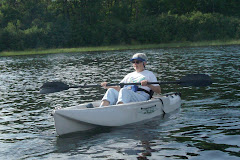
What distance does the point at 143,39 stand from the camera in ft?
211

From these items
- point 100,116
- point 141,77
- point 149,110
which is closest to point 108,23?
point 141,77

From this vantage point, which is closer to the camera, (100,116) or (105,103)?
(100,116)

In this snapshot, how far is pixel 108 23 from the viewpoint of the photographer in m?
69.6

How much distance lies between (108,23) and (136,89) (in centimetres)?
6014

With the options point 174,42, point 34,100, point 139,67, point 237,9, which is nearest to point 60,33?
point 174,42

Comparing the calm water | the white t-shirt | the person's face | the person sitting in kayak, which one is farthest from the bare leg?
the person's face

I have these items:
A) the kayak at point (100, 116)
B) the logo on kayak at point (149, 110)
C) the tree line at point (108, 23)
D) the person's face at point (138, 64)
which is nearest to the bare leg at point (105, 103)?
the kayak at point (100, 116)

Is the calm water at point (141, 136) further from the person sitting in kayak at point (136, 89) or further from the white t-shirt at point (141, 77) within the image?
the white t-shirt at point (141, 77)

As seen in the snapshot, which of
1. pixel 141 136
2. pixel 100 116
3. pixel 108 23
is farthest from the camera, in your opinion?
pixel 108 23

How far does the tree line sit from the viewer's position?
2441 inches

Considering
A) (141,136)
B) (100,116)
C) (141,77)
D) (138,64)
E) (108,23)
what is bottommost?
(141,136)

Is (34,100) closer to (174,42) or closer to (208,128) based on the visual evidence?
(208,128)

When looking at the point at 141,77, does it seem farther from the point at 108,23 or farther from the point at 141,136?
the point at 108,23

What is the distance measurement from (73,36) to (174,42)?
18.2m
